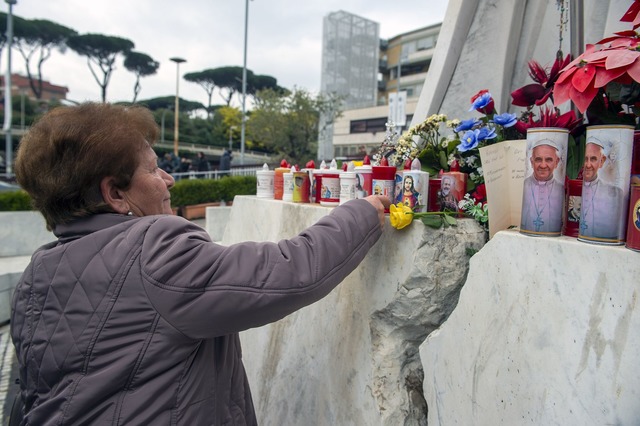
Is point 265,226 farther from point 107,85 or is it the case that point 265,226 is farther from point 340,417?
point 107,85

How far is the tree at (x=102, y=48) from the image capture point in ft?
168

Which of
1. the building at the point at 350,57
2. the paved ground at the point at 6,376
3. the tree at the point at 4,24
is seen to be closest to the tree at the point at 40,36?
the tree at the point at 4,24

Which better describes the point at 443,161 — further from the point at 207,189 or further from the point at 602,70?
the point at 207,189

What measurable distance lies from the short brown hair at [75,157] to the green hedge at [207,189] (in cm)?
1024

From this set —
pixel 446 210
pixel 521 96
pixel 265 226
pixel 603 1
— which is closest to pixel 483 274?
pixel 446 210

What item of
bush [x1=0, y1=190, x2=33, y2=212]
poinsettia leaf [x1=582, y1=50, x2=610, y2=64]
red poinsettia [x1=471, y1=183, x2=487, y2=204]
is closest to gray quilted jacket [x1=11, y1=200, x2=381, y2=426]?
red poinsettia [x1=471, y1=183, x2=487, y2=204]

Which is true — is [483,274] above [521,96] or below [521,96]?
below

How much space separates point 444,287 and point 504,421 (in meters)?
0.50

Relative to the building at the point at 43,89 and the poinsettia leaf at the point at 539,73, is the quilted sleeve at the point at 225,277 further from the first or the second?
the building at the point at 43,89

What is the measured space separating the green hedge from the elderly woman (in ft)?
33.7

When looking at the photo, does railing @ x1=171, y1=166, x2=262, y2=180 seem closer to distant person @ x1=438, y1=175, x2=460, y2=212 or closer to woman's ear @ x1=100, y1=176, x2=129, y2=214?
distant person @ x1=438, y1=175, x2=460, y2=212

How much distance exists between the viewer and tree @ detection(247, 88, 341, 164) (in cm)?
2536

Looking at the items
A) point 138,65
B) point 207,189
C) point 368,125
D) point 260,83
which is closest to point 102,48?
point 138,65

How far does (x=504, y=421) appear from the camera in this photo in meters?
1.38
